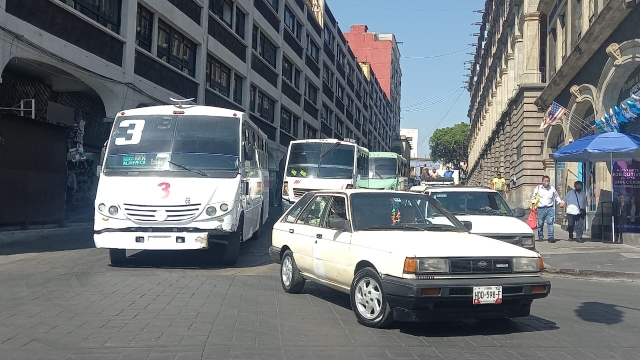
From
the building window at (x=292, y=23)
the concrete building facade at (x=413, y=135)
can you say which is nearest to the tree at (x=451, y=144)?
the concrete building facade at (x=413, y=135)

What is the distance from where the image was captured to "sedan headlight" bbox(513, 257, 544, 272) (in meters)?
6.28

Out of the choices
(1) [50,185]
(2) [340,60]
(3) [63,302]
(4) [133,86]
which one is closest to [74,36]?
(4) [133,86]

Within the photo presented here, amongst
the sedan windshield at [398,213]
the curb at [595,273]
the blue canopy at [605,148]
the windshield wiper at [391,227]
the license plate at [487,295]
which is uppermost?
the blue canopy at [605,148]

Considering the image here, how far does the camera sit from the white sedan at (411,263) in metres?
5.98

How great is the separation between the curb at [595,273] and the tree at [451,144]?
8654 cm

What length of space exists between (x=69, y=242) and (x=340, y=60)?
50.8 m

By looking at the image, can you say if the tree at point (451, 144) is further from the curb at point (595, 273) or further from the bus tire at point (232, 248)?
the bus tire at point (232, 248)

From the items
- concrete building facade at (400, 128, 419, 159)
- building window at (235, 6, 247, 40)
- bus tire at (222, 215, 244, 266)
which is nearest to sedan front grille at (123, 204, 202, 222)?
bus tire at (222, 215, 244, 266)

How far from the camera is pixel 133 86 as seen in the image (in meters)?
20.4

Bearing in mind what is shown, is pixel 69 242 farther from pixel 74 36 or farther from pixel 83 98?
pixel 83 98

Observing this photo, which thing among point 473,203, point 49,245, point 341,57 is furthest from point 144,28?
point 341,57

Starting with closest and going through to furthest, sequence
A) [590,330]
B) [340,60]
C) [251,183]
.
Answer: [590,330] → [251,183] → [340,60]

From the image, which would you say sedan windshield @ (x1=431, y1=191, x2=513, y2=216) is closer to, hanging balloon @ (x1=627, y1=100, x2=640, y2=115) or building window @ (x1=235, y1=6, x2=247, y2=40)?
hanging balloon @ (x1=627, y1=100, x2=640, y2=115)

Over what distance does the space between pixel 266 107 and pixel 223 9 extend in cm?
963
